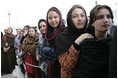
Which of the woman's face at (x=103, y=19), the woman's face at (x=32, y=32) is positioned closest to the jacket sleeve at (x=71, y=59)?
the woman's face at (x=103, y=19)

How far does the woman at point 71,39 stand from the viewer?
1.10 metres

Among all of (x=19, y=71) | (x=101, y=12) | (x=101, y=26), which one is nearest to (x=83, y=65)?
(x=101, y=26)

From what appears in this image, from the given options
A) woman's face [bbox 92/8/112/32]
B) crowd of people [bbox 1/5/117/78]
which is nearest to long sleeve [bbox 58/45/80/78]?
crowd of people [bbox 1/5/117/78]

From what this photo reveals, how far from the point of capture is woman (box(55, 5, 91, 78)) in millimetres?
1096

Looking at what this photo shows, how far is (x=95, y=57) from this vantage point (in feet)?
3.11

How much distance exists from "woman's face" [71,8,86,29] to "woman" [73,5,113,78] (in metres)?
0.19

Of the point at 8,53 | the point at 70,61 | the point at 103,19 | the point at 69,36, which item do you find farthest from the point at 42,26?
the point at 8,53

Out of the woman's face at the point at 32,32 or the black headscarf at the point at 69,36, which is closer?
the black headscarf at the point at 69,36

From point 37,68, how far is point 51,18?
1341 millimetres

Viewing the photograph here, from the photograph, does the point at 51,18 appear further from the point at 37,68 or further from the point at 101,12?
the point at 37,68

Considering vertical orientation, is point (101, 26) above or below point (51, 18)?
below

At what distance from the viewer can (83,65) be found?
3.34 feet

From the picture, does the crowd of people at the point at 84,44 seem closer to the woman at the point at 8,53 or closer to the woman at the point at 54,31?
the woman at the point at 54,31

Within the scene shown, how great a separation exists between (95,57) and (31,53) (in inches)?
75.8
